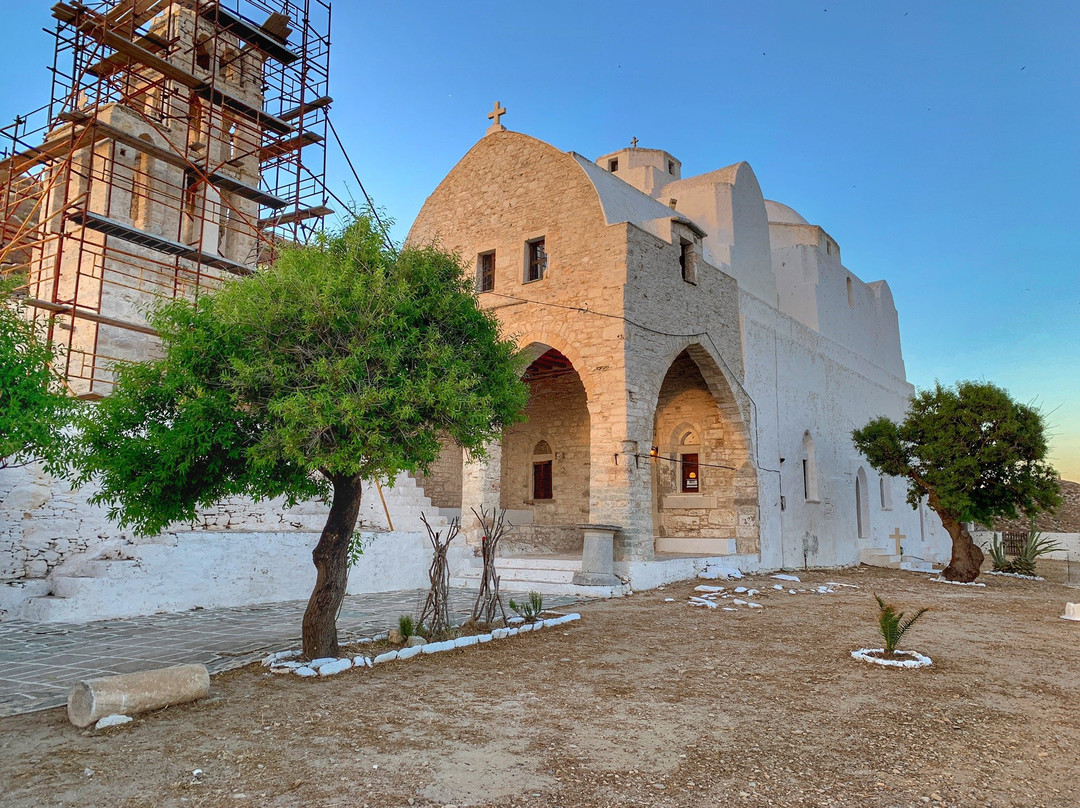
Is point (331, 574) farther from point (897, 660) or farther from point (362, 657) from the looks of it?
point (897, 660)

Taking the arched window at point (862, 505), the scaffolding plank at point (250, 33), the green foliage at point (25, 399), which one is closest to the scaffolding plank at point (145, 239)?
the scaffolding plank at point (250, 33)

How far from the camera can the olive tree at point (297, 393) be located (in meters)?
5.39

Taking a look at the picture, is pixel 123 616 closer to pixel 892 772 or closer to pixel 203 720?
pixel 203 720

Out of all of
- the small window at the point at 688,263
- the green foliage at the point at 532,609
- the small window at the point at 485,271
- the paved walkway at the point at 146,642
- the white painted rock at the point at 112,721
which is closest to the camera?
the white painted rock at the point at 112,721

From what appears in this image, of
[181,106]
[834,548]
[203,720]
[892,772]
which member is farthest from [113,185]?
[834,548]

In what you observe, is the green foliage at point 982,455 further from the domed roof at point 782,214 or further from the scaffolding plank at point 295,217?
the scaffolding plank at point 295,217

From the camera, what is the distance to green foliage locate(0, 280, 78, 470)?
468cm

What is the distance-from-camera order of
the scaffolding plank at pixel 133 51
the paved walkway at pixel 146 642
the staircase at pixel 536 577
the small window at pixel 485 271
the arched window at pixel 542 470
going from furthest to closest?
the arched window at pixel 542 470 → the small window at pixel 485 271 → the scaffolding plank at pixel 133 51 → the staircase at pixel 536 577 → the paved walkway at pixel 146 642

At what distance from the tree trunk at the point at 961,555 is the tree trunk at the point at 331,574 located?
12596 millimetres

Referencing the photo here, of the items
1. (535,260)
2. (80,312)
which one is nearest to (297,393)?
(80,312)

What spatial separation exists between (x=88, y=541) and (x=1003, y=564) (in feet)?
65.1

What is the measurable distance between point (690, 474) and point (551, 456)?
355 cm

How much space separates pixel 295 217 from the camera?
1620 cm

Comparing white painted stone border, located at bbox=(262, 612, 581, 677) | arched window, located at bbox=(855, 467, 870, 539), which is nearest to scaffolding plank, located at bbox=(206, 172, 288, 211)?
white painted stone border, located at bbox=(262, 612, 581, 677)
